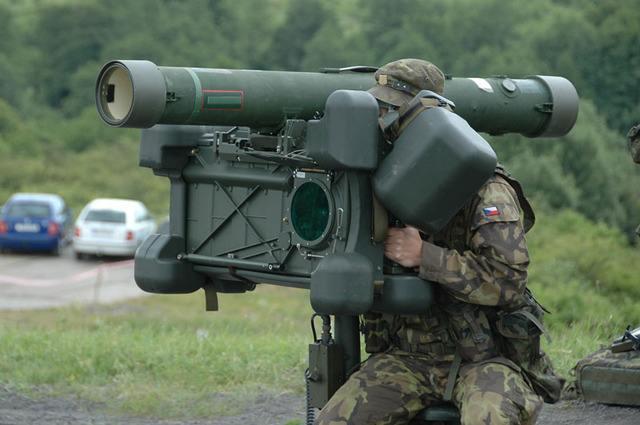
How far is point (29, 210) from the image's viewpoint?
27.8 m

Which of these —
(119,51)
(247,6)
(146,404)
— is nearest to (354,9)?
(247,6)

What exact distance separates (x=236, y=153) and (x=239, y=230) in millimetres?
300

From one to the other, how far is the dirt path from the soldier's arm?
203cm

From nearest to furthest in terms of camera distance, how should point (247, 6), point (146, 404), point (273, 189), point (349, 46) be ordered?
point (273, 189) < point (146, 404) < point (349, 46) < point (247, 6)

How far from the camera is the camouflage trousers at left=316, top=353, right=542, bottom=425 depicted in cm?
449

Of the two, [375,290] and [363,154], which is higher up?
[363,154]

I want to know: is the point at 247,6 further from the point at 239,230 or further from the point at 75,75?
the point at 239,230

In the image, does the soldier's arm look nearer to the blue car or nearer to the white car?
the white car

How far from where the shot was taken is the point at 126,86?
14.7ft

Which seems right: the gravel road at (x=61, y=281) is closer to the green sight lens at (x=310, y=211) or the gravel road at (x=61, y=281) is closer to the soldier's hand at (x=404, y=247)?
the green sight lens at (x=310, y=211)

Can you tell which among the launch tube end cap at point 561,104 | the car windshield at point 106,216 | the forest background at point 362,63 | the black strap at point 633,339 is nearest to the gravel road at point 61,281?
the car windshield at point 106,216

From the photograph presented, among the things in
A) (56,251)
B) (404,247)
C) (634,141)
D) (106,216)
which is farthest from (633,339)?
(56,251)

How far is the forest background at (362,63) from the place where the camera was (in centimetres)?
3559

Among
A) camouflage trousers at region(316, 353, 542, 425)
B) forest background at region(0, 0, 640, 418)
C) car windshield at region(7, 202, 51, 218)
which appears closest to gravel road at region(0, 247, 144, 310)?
car windshield at region(7, 202, 51, 218)
